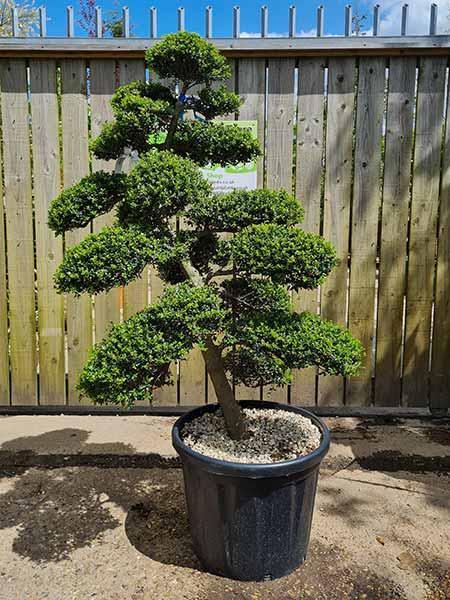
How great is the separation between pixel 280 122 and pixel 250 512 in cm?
217

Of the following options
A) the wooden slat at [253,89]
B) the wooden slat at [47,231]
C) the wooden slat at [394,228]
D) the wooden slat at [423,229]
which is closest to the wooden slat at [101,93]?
the wooden slat at [47,231]

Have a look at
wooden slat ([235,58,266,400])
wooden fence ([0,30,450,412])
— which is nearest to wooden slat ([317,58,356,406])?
wooden fence ([0,30,450,412])

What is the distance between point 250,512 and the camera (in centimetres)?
187

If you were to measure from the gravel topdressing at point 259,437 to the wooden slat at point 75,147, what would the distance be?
1318 millimetres

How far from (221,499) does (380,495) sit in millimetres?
985

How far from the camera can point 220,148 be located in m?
2.08

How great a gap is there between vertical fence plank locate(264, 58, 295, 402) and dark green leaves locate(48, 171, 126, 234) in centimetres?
134

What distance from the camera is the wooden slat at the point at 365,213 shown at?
313 centimetres

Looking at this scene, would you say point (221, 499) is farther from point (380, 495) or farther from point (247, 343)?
point (380, 495)

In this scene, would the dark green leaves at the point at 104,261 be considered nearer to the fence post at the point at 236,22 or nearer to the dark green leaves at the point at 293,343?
the dark green leaves at the point at 293,343

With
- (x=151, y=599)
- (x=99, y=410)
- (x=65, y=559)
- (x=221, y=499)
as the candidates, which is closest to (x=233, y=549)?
(x=221, y=499)

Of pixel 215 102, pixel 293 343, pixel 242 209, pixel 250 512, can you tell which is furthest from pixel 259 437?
pixel 215 102

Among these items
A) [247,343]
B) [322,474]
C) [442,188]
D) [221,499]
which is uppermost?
[442,188]

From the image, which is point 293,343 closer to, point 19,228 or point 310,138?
point 310,138
